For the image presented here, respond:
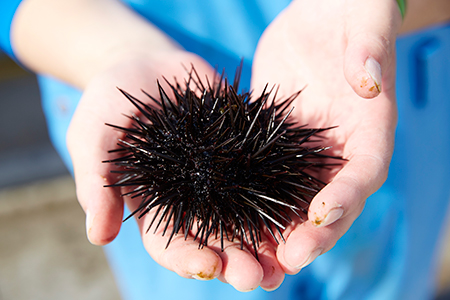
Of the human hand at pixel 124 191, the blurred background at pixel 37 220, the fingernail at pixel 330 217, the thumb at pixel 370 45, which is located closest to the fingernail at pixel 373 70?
the thumb at pixel 370 45

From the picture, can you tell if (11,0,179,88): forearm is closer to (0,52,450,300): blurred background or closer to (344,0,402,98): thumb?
(344,0,402,98): thumb

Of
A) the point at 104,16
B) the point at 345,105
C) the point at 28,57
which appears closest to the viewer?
the point at 345,105

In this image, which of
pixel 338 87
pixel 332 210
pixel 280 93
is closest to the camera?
pixel 332 210

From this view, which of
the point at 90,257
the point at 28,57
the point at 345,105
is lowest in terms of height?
the point at 90,257

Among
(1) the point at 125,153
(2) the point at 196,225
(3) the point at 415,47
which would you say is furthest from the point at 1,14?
(3) the point at 415,47

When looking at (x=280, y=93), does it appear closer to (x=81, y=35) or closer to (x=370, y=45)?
(x=370, y=45)

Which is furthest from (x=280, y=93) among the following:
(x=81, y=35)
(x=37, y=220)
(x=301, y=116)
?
(x=37, y=220)

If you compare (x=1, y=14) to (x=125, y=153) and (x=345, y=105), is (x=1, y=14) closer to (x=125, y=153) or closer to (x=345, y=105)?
(x=125, y=153)
